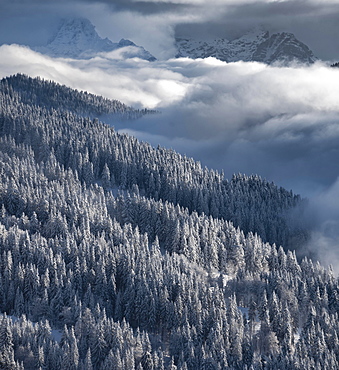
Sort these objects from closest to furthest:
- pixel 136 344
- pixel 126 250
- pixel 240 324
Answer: pixel 136 344
pixel 240 324
pixel 126 250

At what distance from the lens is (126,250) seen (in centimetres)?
16812

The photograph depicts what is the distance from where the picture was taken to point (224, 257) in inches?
7411

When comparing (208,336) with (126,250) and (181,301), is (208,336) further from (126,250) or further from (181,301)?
(126,250)

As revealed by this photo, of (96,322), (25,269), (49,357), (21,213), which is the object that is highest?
(21,213)

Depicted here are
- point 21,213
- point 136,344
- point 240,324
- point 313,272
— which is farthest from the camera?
point 21,213

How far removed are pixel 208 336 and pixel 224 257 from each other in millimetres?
54304

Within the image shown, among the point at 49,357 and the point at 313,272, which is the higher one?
the point at 313,272

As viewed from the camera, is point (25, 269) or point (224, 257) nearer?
point (25, 269)

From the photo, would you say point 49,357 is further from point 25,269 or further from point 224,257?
point 224,257

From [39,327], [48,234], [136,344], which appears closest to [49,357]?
[39,327]

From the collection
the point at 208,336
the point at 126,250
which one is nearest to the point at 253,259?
the point at 126,250

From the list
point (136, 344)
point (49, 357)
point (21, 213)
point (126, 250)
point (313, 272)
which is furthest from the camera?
point (21, 213)

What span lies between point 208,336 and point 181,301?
13.2 m

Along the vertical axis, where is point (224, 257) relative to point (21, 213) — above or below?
below
